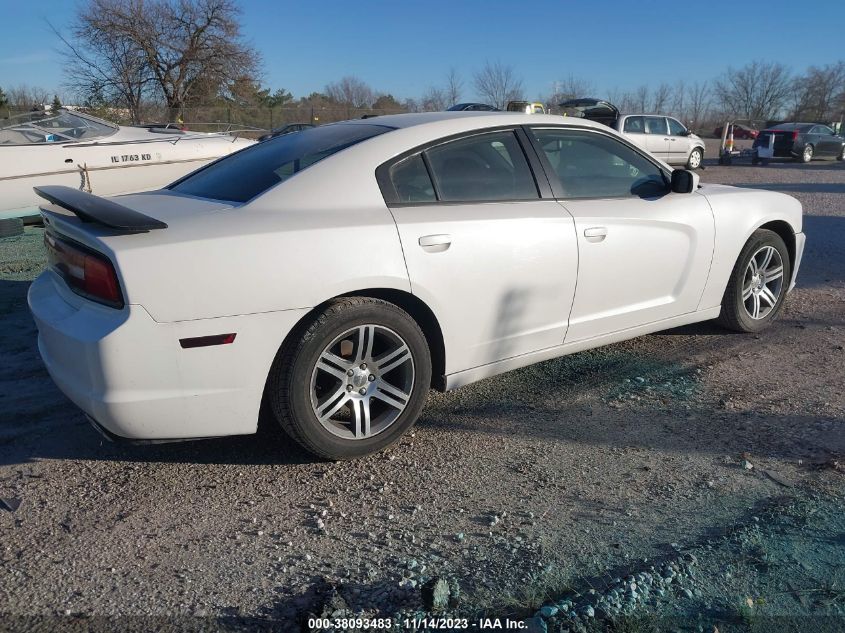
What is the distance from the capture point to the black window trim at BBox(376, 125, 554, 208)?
3.43 m

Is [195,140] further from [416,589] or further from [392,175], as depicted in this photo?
[416,589]

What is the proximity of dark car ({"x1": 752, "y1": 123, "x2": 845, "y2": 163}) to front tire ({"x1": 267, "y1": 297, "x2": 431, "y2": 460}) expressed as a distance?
952 inches

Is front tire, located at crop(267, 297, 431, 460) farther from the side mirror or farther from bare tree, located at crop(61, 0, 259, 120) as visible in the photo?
bare tree, located at crop(61, 0, 259, 120)

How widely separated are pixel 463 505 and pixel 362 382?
0.75 m

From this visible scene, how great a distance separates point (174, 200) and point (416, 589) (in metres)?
2.32

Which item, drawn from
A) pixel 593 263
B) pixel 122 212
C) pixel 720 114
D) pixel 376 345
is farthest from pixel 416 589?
pixel 720 114

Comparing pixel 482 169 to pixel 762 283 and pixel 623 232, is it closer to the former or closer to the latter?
pixel 623 232

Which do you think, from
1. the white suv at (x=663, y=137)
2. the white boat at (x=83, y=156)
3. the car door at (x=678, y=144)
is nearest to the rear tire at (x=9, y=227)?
the white boat at (x=83, y=156)

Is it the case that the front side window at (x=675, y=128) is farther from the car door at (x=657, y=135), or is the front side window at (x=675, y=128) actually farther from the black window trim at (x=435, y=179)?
the black window trim at (x=435, y=179)

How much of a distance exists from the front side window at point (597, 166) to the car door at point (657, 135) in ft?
58.2

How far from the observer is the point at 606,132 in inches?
173

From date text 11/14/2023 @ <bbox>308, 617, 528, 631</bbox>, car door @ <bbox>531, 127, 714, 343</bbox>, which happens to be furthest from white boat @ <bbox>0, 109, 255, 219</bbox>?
date text 11/14/2023 @ <bbox>308, 617, 528, 631</bbox>

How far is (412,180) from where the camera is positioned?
11.6ft

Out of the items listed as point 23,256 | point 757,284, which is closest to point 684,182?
point 757,284
